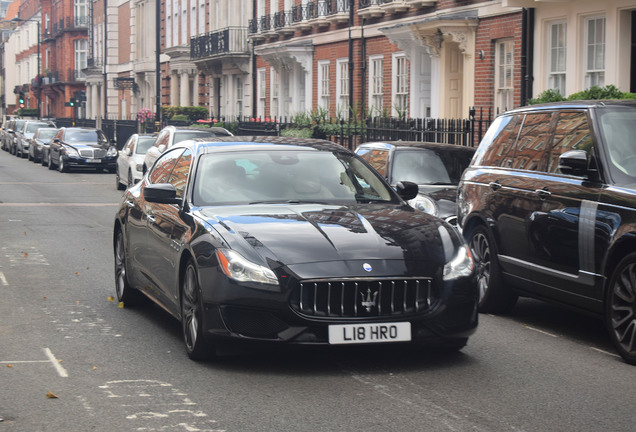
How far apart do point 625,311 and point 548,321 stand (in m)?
1.95

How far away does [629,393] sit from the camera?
669 cm

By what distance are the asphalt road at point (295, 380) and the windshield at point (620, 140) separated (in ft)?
4.28

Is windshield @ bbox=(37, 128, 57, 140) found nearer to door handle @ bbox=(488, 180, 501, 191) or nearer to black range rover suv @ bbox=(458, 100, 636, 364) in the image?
black range rover suv @ bbox=(458, 100, 636, 364)

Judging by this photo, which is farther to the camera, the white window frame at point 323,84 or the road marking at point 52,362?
the white window frame at point 323,84

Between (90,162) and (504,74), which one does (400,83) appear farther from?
(90,162)

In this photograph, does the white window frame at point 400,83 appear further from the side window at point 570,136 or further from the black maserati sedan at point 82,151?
the side window at point 570,136

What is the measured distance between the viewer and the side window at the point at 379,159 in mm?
14625

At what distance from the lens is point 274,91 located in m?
41.7

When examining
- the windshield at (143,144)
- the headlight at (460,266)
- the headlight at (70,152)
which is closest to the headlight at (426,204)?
the headlight at (460,266)

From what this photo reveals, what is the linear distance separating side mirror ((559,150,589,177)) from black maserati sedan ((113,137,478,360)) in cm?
110

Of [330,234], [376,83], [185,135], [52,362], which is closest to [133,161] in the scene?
[185,135]

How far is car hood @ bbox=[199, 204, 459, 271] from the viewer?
23.0ft

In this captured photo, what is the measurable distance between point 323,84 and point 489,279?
2705 centimetres

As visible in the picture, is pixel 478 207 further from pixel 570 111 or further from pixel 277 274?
pixel 277 274
